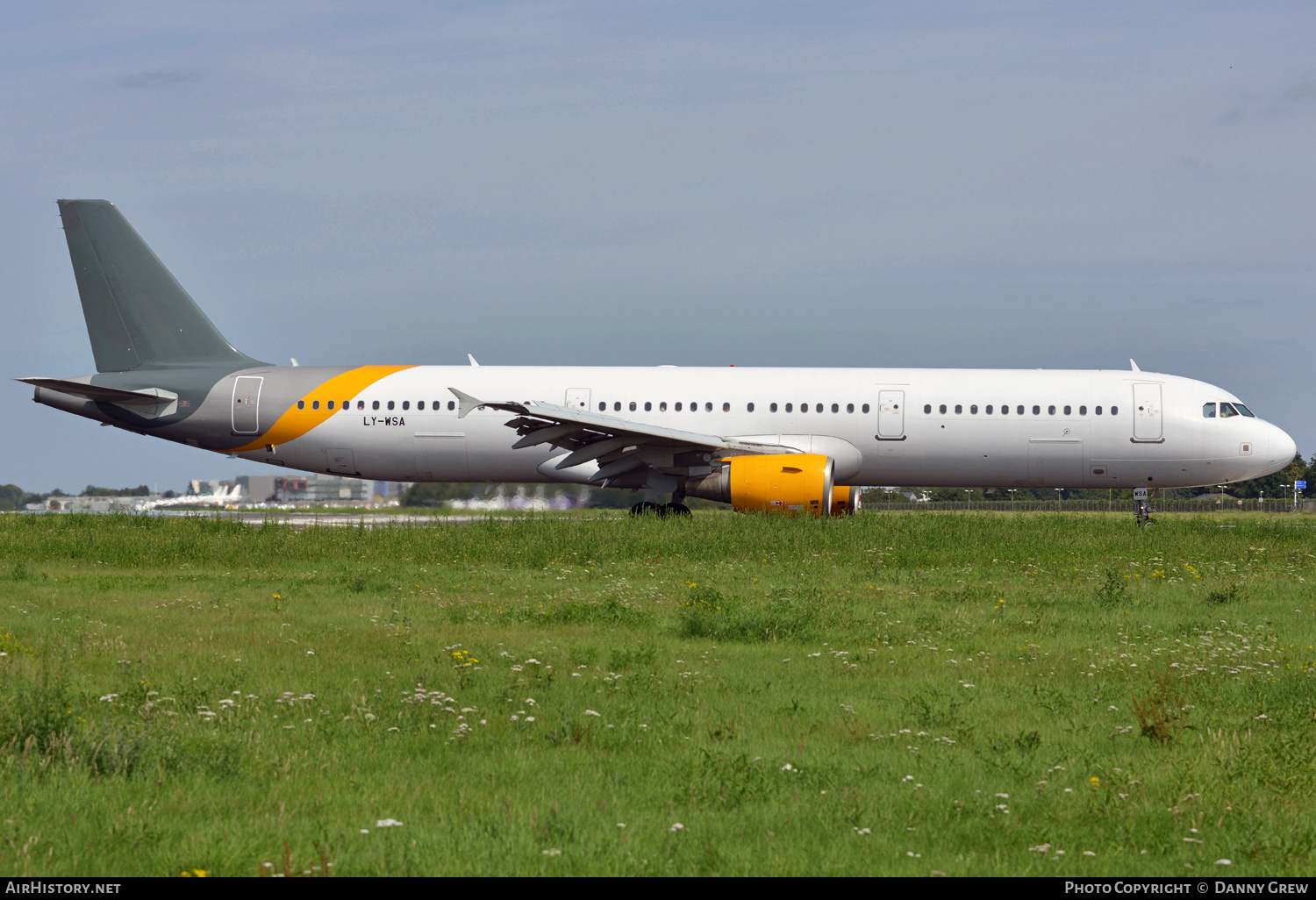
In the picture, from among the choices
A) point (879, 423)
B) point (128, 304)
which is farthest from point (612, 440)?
point (128, 304)

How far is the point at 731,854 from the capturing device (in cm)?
451

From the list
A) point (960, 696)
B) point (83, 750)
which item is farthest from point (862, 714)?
point (83, 750)

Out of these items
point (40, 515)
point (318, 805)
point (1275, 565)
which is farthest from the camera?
point (40, 515)

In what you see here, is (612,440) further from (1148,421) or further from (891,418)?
(1148,421)

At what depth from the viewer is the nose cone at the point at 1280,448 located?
2542cm

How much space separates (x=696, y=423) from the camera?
2572cm

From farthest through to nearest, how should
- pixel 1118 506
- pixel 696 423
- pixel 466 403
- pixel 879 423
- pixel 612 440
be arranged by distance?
pixel 1118 506 < pixel 696 423 < pixel 879 423 < pixel 612 440 < pixel 466 403

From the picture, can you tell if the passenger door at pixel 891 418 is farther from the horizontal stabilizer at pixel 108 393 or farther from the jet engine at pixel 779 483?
the horizontal stabilizer at pixel 108 393

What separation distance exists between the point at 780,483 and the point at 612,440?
3827 mm

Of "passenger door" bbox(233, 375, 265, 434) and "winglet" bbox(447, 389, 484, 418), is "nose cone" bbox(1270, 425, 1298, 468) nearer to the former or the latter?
"winglet" bbox(447, 389, 484, 418)

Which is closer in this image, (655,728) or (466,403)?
(655,728)

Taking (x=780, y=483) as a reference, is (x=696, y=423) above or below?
above
